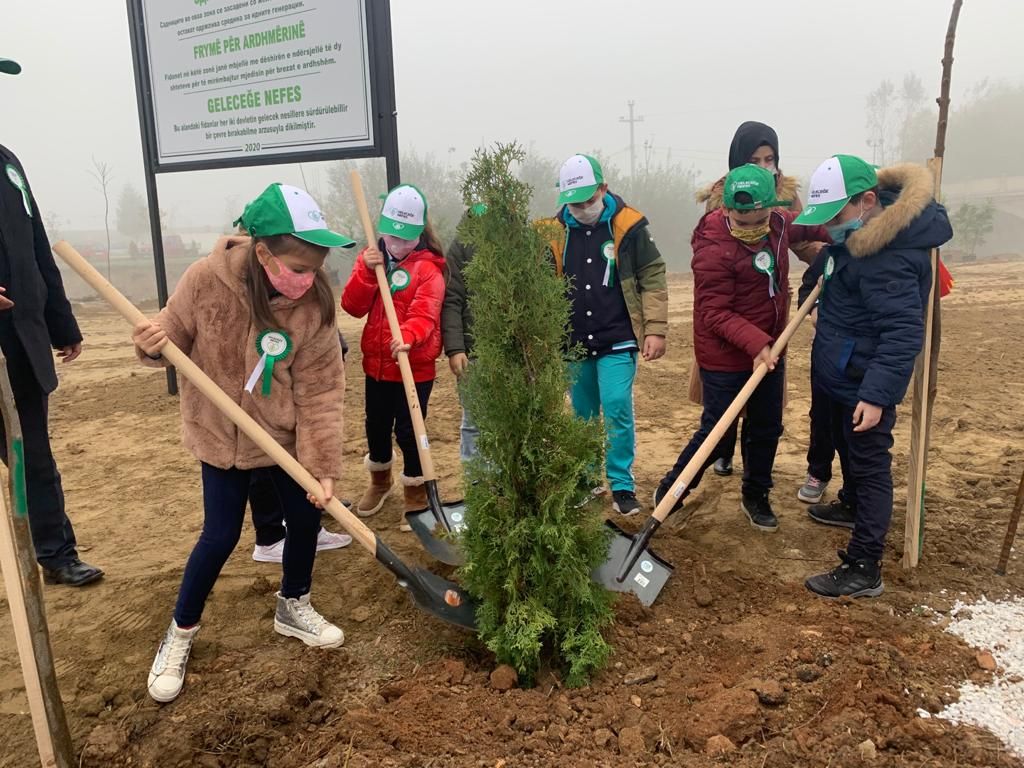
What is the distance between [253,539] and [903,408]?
6.25m

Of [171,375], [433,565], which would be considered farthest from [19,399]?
[171,375]

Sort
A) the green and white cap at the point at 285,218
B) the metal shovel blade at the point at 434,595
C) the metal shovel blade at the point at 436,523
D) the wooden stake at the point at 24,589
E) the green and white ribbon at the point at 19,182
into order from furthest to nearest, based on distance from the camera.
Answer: the metal shovel blade at the point at 436,523, the green and white ribbon at the point at 19,182, the metal shovel blade at the point at 434,595, the green and white cap at the point at 285,218, the wooden stake at the point at 24,589

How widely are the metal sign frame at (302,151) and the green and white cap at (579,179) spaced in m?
1.64

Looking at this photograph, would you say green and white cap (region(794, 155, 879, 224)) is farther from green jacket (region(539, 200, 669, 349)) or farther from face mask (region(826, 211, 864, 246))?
green jacket (region(539, 200, 669, 349))

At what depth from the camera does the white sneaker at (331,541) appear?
13.7 feet

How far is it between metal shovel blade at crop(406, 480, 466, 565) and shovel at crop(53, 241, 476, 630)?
54 centimetres

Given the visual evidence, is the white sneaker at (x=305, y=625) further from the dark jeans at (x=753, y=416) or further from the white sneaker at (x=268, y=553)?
the dark jeans at (x=753, y=416)

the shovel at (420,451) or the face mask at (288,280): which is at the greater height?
the face mask at (288,280)

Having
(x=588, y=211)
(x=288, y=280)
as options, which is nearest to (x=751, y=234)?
(x=588, y=211)

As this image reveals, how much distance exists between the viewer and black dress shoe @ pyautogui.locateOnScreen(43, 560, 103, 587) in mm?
3770

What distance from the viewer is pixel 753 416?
4.20m

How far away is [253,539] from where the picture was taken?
4.39m

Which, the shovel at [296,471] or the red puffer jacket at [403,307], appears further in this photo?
the red puffer jacket at [403,307]

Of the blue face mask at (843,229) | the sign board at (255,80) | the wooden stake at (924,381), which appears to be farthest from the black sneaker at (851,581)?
the sign board at (255,80)
